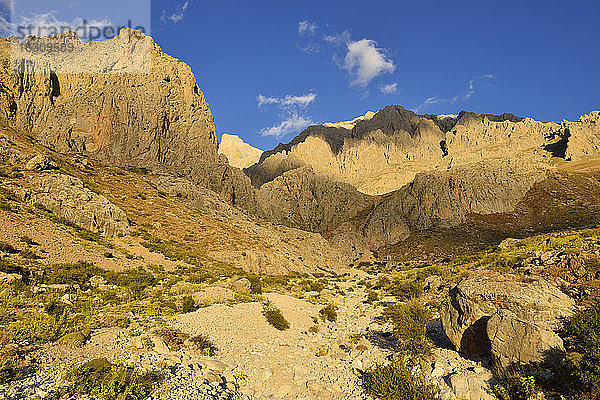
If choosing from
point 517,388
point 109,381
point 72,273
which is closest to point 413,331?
Result: point 517,388

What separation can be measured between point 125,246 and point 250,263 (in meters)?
15.5

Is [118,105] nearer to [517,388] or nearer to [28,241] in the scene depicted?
[28,241]

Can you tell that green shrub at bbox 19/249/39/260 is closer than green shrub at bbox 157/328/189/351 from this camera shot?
No

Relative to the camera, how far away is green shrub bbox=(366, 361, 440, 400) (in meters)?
8.80

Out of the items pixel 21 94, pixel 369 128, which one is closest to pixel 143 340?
pixel 21 94

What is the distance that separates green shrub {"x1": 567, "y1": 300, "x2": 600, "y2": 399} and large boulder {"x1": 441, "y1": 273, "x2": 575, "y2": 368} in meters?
0.42

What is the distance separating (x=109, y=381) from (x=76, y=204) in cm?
3399

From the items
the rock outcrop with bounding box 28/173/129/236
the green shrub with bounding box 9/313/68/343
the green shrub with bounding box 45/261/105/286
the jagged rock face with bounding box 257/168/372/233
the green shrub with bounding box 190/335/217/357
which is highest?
the jagged rock face with bounding box 257/168/372/233

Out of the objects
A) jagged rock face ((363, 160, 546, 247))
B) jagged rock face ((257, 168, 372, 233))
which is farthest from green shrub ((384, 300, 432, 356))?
jagged rock face ((257, 168, 372, 233))

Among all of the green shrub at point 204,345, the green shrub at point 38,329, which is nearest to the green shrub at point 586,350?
the green shrub at point 204,345

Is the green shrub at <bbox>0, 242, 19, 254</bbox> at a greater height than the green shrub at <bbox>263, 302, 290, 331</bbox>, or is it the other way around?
the green shrub at <bbox>0, 242, 19, 254</bbox>

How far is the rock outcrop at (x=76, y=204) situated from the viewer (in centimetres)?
3288

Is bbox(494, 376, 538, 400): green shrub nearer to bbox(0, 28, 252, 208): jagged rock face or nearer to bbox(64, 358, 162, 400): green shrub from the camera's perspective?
bbox(64, 358, 162, 400): green shrub

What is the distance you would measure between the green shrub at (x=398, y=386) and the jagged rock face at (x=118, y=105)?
239 ft
